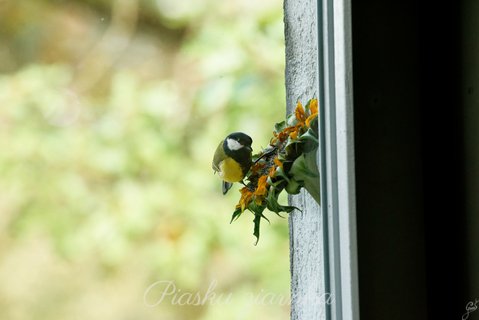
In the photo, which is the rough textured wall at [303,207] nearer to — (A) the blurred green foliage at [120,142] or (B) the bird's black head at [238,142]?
(B) the bird's black head at [238,142]

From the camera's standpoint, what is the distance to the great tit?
0.76 metres

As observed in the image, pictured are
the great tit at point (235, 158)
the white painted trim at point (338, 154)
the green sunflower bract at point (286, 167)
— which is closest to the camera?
the white painted trim at point (338, 154)

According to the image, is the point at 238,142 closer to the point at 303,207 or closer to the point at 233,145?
the point at 233,145

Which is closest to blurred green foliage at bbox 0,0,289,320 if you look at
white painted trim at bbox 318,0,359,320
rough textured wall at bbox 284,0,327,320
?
rough textured wall at bbox 284,0,327,320

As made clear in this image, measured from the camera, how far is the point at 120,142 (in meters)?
1.33

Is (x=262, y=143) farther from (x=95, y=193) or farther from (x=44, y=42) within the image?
(x=44, y=42)

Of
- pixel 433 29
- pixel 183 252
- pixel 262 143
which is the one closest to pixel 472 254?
pixel 433 29

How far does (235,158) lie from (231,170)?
16 mm

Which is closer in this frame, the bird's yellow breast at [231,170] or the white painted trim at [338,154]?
the white painted trim at [338,154]

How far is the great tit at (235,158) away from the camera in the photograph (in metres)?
0.76

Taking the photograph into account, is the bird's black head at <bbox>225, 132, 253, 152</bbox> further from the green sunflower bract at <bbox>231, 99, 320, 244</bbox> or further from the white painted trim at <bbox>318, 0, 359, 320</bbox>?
the white painted trim at <bbox>318, 0, 359, 320</bbox>

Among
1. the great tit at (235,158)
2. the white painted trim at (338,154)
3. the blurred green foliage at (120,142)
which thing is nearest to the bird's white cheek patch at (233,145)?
the great tit at (235,158)

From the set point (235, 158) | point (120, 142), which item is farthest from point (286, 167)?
point (120, 142)

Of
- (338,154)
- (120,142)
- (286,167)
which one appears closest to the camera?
(338,154)
